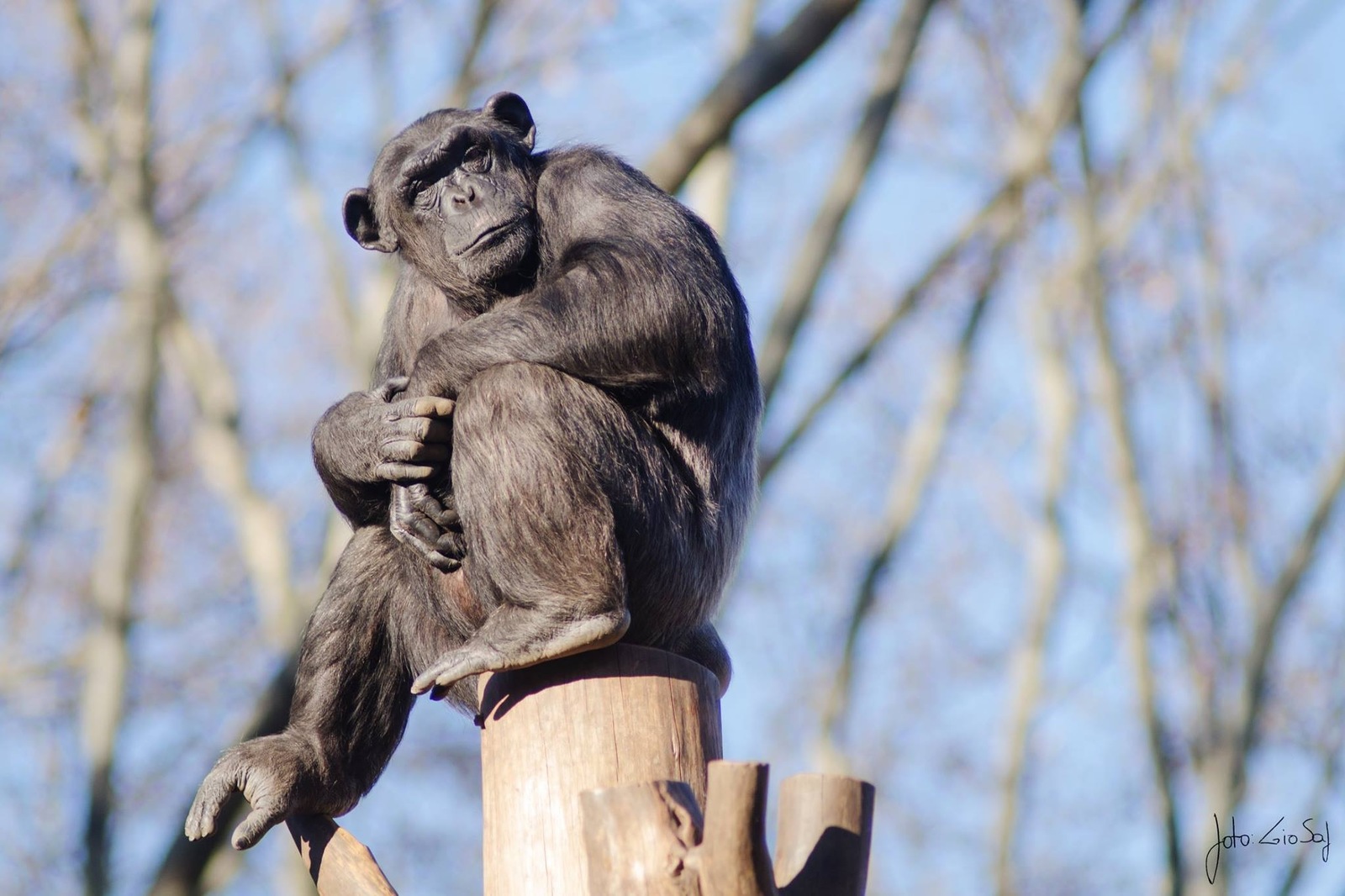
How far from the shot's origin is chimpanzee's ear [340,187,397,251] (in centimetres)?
469

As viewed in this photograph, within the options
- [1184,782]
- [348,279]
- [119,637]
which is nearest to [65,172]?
[348,279]

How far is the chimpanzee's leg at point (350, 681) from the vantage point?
394cm

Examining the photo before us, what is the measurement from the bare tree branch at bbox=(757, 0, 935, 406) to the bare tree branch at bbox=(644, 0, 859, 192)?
5.55 feet

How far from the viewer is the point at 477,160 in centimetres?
436

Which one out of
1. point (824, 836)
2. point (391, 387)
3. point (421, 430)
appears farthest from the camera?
point (391, 387)

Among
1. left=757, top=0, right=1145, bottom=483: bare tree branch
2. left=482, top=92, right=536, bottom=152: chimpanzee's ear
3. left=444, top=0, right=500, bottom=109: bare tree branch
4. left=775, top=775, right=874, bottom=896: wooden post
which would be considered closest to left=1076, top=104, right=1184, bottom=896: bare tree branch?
left=757, top=0, right=1145, bottom=483: bare tree branch

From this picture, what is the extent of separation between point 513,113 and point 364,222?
64 cm

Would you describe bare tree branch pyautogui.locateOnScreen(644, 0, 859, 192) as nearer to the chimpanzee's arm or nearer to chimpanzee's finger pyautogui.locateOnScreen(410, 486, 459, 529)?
the chimpanzee's arm

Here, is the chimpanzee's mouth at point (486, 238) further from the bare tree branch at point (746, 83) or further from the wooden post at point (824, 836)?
the bare tree branch at point (746, 83)

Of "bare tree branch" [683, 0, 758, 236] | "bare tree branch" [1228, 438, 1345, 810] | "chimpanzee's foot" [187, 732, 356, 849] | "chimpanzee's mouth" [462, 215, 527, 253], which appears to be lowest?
"bare tree branch" [1228, 438, 1345, 810]

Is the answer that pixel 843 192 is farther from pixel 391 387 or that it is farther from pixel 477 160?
pixel 391 387

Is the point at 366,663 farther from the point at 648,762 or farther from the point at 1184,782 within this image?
the point at 1184,782

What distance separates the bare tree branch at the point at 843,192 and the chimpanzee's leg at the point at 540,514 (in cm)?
450

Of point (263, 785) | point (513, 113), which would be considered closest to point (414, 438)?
point (263, 785)
